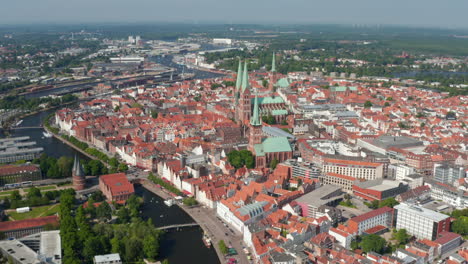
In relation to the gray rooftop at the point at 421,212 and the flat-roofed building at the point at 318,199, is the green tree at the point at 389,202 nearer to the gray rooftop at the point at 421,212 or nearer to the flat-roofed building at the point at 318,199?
the gray rooftop at the point at 421,212

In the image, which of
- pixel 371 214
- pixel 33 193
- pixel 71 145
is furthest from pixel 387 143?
pixel 71 145

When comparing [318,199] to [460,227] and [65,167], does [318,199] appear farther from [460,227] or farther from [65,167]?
[65,167]

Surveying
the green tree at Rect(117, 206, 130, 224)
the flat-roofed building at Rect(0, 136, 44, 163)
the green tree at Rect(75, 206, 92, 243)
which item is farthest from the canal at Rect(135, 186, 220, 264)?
the flat-roofed building at Rect(0, 136, 44, 163)

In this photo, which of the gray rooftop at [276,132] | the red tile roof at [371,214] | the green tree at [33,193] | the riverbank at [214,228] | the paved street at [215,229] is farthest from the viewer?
the gray rooftop at [276,132]

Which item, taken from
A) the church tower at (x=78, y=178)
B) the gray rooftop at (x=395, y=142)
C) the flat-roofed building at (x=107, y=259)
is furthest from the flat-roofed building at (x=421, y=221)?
the church tower at (x=78, y=178)

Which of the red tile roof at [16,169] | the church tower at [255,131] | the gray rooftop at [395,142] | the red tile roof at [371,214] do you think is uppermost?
the church tower at [255,131]

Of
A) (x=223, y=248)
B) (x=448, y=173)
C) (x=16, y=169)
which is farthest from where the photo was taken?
(x=16, y=169)

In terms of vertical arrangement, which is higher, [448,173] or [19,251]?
[448,173]

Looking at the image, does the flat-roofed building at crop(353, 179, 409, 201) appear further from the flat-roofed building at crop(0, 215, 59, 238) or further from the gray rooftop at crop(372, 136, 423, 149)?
the flat-roofed building at crop(0, 215, 59, 238)
